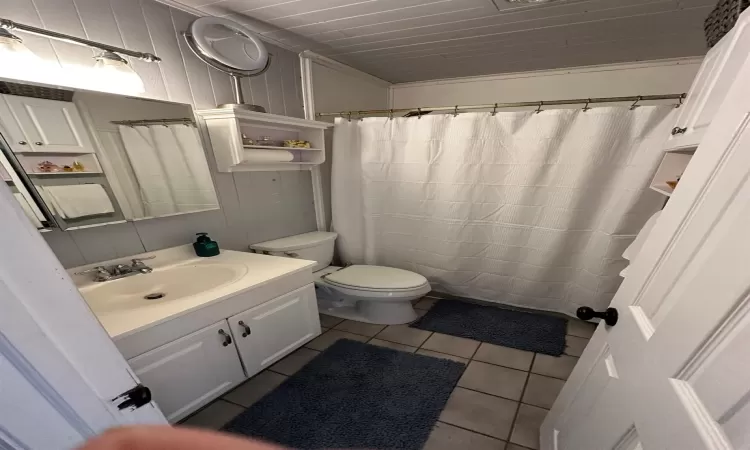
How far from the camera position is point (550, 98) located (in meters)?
2.57

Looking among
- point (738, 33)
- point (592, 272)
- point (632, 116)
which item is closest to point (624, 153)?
point (632, 116)

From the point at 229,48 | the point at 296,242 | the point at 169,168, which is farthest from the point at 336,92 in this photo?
the point at 169,168

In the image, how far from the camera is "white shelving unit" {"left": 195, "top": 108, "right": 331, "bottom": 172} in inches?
62.5

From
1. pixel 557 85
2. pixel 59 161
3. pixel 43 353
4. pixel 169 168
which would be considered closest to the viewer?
pixel 43 353

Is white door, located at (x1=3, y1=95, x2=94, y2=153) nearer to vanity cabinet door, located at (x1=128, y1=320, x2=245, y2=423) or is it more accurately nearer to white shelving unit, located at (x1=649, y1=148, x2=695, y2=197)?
vanity cabinet door, located at (x1=128, y1=320, x2=245, y2=423)

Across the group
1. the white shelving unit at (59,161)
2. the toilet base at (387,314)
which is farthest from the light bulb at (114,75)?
the toilet base at (387,314)

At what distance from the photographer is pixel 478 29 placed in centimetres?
172

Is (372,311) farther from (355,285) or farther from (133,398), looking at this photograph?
(133,398)

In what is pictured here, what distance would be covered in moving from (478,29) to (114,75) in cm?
185

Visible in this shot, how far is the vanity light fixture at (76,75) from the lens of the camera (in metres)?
1.01

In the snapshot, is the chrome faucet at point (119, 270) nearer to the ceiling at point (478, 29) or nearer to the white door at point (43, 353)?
the white door at point (43, 353)

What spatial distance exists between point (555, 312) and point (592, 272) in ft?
1.43

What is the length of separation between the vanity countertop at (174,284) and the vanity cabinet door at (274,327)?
154 mm

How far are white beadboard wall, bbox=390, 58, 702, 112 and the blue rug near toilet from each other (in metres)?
2.37
